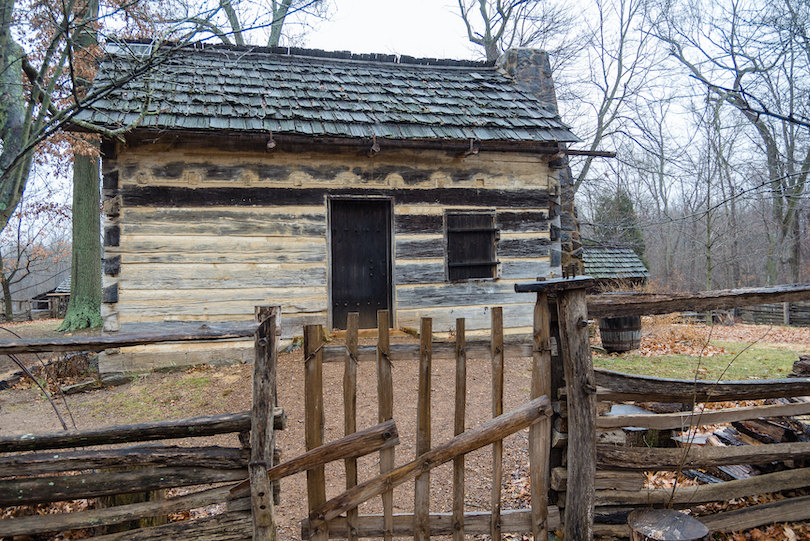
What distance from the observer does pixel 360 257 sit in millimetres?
8180

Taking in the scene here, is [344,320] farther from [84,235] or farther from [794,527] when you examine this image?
[84,235]

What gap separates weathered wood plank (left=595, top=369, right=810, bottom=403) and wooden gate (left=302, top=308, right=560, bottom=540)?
38 centimetres

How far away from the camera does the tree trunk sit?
11703mm

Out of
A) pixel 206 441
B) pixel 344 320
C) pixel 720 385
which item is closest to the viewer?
pixel 720 385

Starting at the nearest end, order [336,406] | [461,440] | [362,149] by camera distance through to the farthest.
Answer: [461,440]
[336,406]
[362,149]

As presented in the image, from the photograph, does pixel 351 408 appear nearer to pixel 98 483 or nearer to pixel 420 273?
pixel 98 483

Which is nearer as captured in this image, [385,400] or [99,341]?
[99,341]

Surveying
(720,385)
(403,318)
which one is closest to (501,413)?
(720,385)

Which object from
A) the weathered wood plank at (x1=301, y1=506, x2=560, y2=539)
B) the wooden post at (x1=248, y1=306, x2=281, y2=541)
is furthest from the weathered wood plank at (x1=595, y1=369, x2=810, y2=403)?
the wooden post at (x1=248, y1=306, x2=281, y2=541)

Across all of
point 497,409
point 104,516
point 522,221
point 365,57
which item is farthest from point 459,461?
point 365,57

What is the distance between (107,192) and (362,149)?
3.80 meters

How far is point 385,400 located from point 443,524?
77 cm

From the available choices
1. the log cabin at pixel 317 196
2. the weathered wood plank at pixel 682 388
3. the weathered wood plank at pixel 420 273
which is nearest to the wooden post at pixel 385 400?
the weathered wood plank at pixel 682 388

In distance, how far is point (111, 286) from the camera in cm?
684
